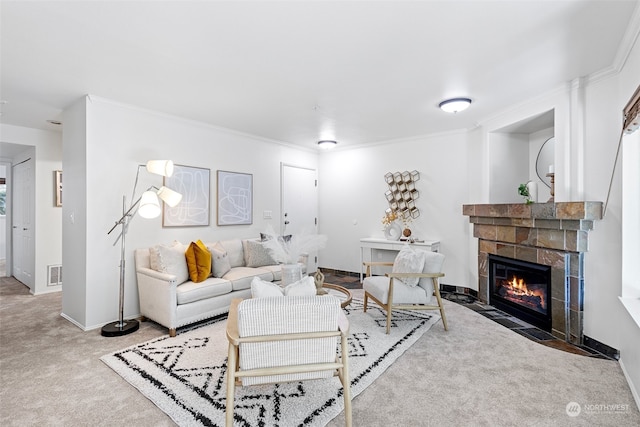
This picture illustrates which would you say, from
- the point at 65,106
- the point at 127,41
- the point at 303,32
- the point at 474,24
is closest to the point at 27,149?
the point at 65,106

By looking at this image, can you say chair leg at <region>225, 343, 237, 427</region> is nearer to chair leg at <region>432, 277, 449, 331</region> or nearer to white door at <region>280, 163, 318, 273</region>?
chair leg at <region>432, 277, 449, 331</region>

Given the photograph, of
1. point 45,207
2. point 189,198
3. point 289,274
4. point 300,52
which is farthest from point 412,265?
point 45,207

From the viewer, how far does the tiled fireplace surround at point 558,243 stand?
293 centimetres

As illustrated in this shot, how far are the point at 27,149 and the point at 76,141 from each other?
237 cm

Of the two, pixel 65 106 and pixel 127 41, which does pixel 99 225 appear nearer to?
pixel 65 106

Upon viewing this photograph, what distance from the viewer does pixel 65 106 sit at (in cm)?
366

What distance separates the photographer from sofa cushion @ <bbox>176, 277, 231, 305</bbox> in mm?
3260

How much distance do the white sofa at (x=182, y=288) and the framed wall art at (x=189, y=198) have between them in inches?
16.0

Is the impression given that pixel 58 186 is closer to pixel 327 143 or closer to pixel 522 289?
pixel 327 143

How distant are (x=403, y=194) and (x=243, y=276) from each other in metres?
2.95

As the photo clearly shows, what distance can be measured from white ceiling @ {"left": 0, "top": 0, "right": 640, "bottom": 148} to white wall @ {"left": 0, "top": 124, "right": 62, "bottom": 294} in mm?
1077

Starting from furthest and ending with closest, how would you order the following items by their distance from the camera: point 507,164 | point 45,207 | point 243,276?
point 45,207
point 507,164
point 243,276

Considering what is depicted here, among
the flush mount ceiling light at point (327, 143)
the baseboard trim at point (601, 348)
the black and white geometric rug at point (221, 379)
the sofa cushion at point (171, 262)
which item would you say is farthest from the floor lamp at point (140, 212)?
the baseboard trim at point (601, 348)

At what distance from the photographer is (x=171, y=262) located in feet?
11.3
